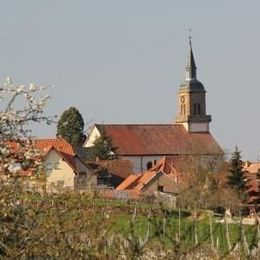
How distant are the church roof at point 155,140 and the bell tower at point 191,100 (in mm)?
6466

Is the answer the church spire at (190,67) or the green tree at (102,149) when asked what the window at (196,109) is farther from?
the green tree at (102,149)

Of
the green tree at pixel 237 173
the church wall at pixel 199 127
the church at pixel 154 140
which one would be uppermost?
the church wall at pixel 199 127

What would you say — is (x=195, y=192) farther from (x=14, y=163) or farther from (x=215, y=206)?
(x=14, y=163)

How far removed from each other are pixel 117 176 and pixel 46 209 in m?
69.3

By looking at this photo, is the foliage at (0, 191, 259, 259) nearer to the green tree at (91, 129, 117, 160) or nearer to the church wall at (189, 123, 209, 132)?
the green tree at (91, 129, 117, 160)

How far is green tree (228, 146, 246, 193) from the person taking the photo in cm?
5809

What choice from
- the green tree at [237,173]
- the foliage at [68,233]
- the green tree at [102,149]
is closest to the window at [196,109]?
the green tree at [102,149]

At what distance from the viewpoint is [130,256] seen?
7027mm

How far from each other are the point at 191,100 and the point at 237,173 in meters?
56.8

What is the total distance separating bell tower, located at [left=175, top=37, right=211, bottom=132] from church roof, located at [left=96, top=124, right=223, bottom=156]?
647cm

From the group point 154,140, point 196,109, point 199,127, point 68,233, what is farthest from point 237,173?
point 196,109

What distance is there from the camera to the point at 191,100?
115 meters

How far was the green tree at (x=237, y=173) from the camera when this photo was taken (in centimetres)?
5809

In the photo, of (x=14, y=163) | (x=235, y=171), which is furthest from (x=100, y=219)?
(x=235, y=171)
